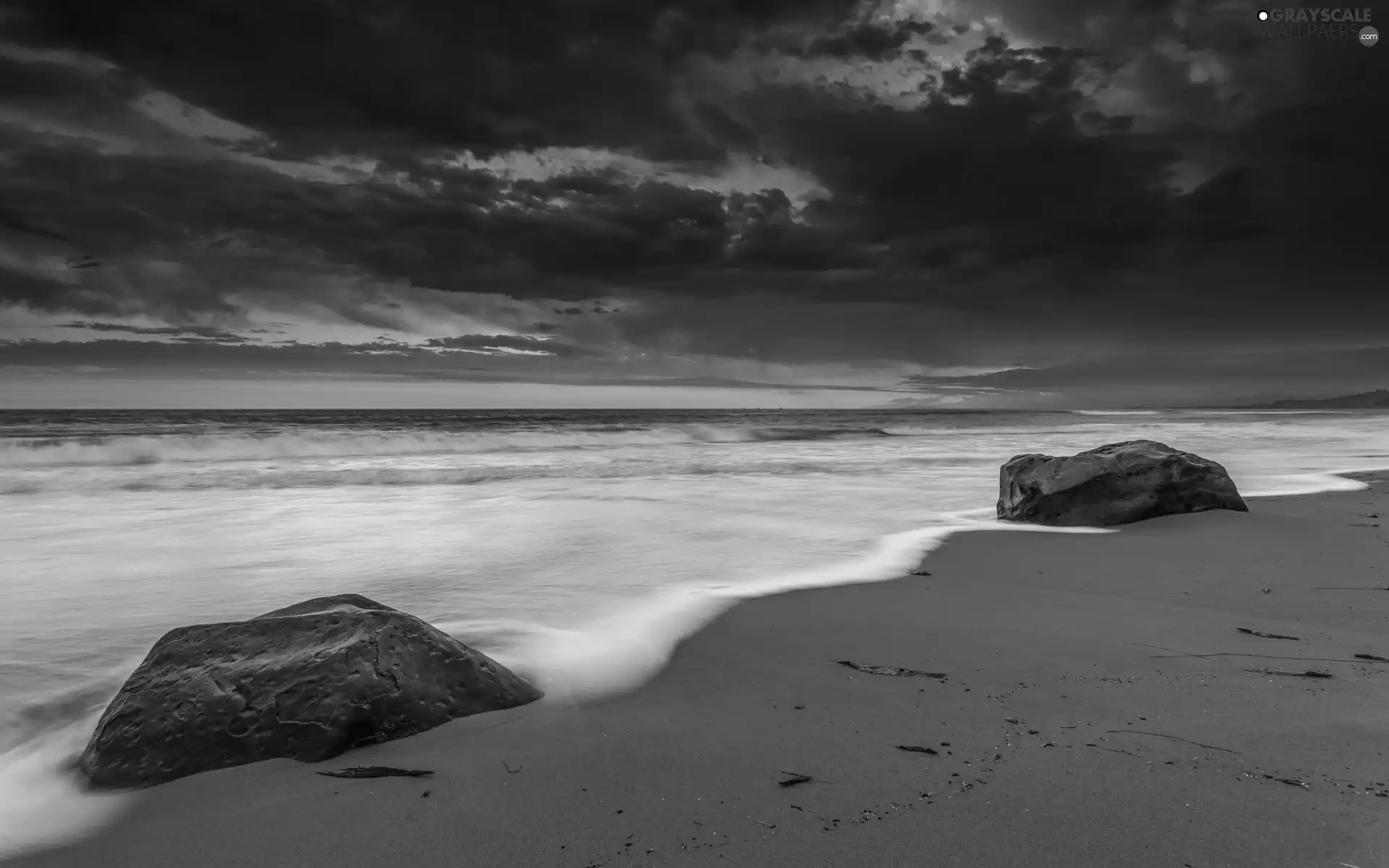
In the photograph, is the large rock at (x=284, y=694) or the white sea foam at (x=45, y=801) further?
the large rock at (x=284, y=694)

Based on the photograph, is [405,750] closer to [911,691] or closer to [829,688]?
[829,688]

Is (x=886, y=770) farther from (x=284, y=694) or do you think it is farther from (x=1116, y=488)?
(x=1116, y=488)

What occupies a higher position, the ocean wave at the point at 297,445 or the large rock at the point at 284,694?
the large rock at the point at 284,694

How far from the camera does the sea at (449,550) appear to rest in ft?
9.88

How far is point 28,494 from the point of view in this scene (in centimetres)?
1034

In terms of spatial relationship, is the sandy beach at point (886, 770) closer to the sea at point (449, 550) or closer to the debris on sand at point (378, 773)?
the debris on sand at point (378, 773)

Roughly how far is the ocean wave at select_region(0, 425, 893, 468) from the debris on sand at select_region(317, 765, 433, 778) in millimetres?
17865

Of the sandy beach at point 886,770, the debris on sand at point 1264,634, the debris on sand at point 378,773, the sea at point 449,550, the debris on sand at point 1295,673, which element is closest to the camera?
the sandy beach at point 886,770

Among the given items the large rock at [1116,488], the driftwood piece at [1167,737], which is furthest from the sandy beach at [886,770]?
the large rock at [1116,488]

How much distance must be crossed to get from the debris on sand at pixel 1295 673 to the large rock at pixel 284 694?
2774 millimetres

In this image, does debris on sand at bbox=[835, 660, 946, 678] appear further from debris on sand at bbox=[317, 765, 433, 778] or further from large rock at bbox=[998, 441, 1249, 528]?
large rock at bbox=[998, 441, 1249, 528]

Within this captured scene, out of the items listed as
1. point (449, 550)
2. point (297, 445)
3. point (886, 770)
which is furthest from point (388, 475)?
point (886, 770)

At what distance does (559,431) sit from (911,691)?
29.0 meters

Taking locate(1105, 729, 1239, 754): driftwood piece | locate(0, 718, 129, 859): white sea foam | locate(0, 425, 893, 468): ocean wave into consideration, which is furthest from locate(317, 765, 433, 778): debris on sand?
locate(0, 425, 893, 468): ocean wave
